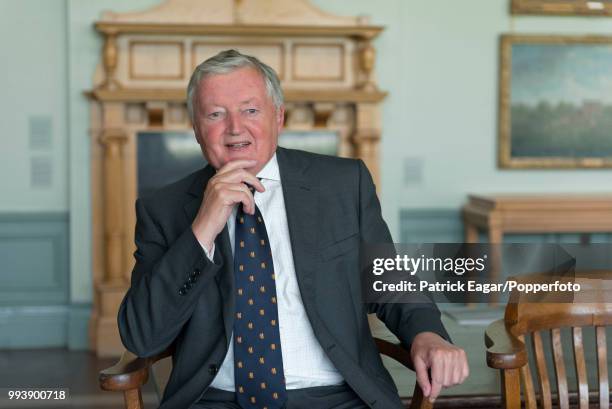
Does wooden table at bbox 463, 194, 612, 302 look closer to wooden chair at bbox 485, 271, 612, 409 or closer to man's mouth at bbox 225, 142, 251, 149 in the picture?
wooden chair at bbox 485, 271, 612, 409

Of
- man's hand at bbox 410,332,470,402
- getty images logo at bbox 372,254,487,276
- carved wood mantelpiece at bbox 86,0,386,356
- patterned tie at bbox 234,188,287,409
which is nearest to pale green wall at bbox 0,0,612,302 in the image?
carved wood mantelpiece at bbox 86,0,386,356

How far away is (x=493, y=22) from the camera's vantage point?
6.52 meters

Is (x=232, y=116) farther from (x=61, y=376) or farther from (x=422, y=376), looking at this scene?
(x=61, y=376)

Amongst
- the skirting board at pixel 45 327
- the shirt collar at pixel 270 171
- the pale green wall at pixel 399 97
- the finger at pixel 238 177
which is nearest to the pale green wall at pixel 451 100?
the pale green wall at pixel 399 97

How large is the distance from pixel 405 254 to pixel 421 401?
428mm

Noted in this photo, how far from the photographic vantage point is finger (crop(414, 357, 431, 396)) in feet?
6.13

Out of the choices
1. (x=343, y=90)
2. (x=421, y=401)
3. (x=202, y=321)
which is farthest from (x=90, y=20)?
(x=421, y=401)

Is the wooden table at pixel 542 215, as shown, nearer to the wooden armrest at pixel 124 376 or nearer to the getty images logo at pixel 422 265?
the getty images logo at pixel 422 265

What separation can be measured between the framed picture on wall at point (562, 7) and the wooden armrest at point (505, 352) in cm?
497

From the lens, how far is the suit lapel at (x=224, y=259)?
6.86ft

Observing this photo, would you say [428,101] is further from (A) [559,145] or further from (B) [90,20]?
(B) [90,20]

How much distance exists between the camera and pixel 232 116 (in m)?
2.16

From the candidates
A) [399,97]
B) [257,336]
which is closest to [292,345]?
[257,336]

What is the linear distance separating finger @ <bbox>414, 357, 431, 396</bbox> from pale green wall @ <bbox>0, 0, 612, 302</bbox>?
175 inches
